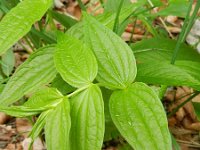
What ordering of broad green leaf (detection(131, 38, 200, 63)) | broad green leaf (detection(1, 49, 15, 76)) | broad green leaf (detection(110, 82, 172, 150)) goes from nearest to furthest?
1. broad green leaf (detection(110, 82, 172, 150))
2. broad green leaf (detection(131, 38, 200, 63))
3. broad green leaf (detection(1, 49, 15, 76))

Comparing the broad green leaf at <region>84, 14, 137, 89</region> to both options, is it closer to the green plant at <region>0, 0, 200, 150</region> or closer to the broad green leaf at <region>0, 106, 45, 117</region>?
the green plant at <region>0, 0, 200, 150</region>

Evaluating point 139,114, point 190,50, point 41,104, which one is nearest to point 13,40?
point 41,104

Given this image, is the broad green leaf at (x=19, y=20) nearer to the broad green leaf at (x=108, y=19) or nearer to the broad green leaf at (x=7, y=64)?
the broad green leaf at (x=108, y=19)

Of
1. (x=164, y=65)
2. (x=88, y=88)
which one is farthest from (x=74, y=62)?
(x=164, y=65)

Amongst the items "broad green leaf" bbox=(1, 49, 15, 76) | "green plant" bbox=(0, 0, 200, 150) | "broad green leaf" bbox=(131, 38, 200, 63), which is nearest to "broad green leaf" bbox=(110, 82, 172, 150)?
"green plant" bbox=(0, 0, 200, 150)

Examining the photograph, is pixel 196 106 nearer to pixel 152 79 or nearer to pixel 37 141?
pixel 152 79

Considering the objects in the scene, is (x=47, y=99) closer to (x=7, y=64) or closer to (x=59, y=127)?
(x=59, y=127)

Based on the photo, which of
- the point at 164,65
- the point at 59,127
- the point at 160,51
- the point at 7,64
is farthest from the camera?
the point at 7,64
